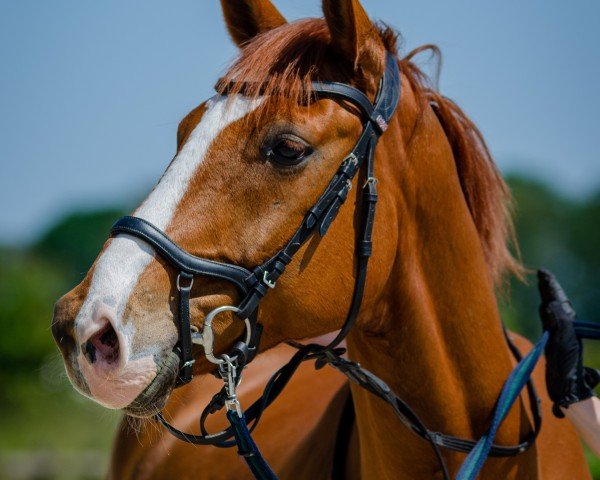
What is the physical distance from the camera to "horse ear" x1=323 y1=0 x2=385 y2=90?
2.75 metres

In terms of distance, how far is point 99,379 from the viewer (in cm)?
236

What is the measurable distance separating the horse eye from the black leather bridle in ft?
0.51

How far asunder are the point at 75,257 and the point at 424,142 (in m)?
86.9

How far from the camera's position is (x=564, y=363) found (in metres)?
3.07

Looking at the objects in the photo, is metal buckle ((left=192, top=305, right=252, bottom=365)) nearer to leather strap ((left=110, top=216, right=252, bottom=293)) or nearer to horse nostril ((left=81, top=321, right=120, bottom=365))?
leather strap ((left=110, top=216, right=252, bottom=293))

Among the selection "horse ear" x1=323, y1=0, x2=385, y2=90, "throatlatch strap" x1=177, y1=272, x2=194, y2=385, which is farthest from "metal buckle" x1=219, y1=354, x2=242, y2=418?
"horse ear" x1=323, y1=0, x2=385, y2=90

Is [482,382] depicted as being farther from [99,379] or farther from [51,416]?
[51,416]

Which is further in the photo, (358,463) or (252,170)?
(358,463)

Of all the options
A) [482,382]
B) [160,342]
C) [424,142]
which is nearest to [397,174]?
[424,142]

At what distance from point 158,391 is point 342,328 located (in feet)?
2.26

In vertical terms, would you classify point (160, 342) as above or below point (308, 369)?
above

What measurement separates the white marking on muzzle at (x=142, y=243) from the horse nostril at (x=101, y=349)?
0.03 m

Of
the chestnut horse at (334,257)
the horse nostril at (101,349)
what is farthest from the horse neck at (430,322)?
the horse nostril at (101,349)

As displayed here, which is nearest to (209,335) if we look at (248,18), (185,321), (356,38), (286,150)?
(185,321)
